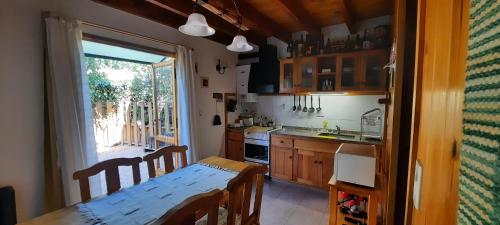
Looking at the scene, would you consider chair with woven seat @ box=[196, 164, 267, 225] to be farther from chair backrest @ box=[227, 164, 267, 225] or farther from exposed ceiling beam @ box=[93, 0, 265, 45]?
exposed ceiling beam @ box=[93, 0, 265, 45]

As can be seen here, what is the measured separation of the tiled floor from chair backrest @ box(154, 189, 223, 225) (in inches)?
55.5

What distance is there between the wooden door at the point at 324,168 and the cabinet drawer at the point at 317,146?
0.06 m

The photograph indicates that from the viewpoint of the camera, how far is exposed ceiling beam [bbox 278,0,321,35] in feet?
7.35

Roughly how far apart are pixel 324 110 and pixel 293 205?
149cm

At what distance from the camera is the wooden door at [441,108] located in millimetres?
406

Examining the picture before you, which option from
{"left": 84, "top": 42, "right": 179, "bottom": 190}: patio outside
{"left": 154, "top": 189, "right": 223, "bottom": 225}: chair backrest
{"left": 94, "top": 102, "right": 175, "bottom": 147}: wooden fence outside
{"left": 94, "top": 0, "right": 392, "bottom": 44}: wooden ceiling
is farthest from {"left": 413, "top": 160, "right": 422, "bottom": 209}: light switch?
{"left": 94, "top": 102, "right": 175, "bottom": 147}: wooden fence outside

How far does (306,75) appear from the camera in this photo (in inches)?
121

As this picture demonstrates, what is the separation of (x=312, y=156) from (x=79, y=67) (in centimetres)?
276

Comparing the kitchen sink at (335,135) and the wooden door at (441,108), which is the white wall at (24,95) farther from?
the kitchen sink at (335,135)

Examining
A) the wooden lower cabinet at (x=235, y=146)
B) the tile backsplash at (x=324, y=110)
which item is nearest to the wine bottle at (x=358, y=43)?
the tile backsplash at (x=324, y=110)

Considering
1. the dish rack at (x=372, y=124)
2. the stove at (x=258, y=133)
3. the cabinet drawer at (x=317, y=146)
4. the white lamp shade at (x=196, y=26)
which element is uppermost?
the white lamp shade at (x=196, y=26)

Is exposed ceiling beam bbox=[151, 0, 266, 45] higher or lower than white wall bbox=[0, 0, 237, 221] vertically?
higher

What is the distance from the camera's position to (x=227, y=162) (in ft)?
6.60

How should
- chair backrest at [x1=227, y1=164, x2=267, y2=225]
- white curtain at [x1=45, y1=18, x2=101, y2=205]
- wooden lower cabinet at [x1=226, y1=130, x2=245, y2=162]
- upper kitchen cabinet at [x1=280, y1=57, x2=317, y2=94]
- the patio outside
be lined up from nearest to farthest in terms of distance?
chair backrest at [x1=227, y1=164, x2=267, y2=225] → white curtain at [x1=45, y1=18, x2=101, y2=205] → upper kitchen cabinet at [x1=280, y1=57, x2=317, y2=94] → wooden lower cabinet at [x1=226, y1=130, x2=245, y2=162] → the patio outside
